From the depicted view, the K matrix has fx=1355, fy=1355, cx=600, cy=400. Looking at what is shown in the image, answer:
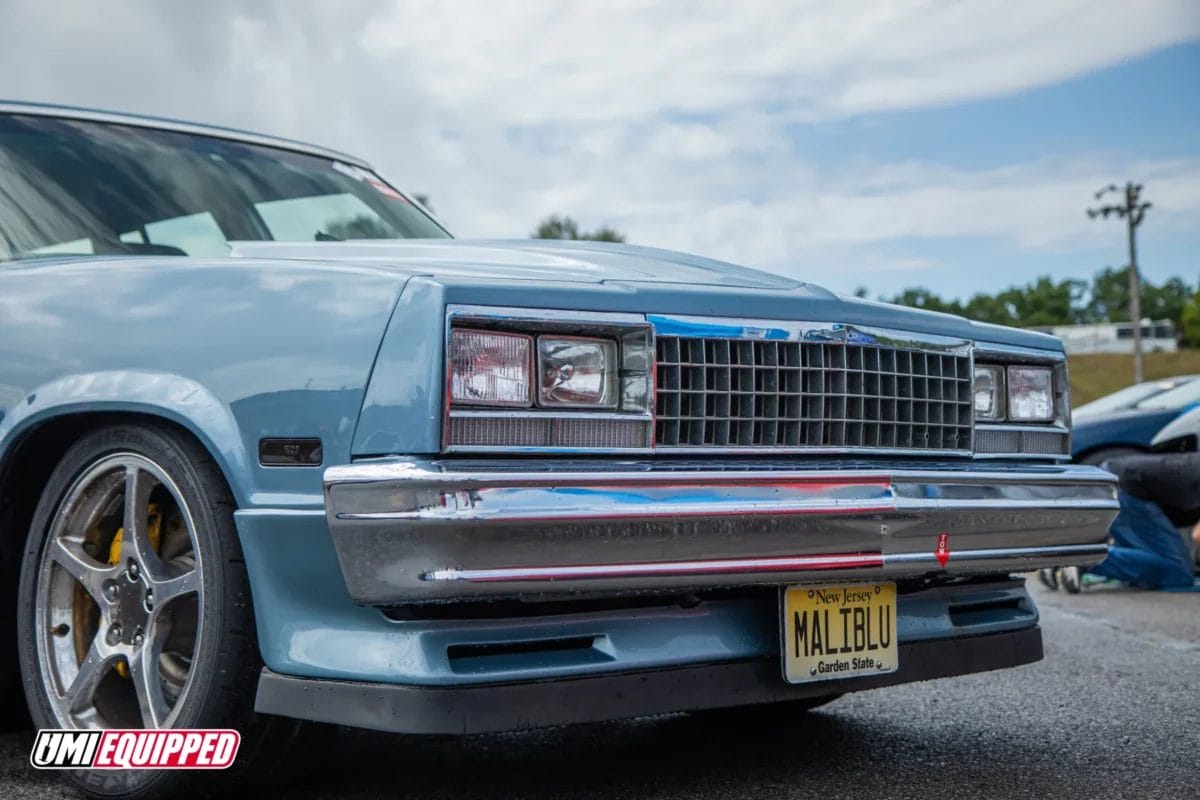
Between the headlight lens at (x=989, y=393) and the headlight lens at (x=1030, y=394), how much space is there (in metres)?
0.03

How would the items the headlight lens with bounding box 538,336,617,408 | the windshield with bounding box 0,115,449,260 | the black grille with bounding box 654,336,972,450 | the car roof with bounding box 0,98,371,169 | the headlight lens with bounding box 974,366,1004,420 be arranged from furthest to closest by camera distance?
the car roof with bounding box 0,98,371,169 < the windshield with bounding box 0,115,449,260 < the headlight lens with bounding box 974,366,1004,420 < the black grille with bounding box 654,336,972,450 < the headlight lens with bounding box 538,336,617,408

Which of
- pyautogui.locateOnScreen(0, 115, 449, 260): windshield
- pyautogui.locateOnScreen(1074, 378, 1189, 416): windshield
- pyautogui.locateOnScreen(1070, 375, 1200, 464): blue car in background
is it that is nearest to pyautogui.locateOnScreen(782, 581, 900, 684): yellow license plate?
pyautogui.locateOnScreen(0, 115, 449, 260): windshield

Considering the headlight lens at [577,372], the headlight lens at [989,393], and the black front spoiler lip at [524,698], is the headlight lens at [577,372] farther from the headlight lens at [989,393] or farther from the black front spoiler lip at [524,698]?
the headlight lens at [989,393]

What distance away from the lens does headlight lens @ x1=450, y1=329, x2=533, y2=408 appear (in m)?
2.57

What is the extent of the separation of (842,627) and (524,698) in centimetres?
79

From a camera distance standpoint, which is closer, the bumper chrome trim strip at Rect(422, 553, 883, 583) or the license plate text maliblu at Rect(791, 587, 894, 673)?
the bumper chrome trim strip at Rect(422, 553, 883, 583)

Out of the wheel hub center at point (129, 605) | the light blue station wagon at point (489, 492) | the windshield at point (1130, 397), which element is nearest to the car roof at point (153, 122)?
the light blue station wagon at point (489, 492)

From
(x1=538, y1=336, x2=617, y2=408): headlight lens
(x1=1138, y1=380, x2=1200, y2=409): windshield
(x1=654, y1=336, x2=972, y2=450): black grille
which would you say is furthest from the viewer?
(x1=1138, y1=380, x2=1200, y2=409): windshield

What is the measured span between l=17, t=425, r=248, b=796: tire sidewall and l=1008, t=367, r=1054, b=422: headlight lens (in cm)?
202

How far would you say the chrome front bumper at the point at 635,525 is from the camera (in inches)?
95.2

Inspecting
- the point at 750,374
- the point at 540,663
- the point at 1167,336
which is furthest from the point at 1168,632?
the point at 1167,336

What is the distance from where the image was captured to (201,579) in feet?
9.05

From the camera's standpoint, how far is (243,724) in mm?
2756

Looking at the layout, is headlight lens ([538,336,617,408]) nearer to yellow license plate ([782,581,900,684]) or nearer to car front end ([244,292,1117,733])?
car front end ([244,292,1117,733])
